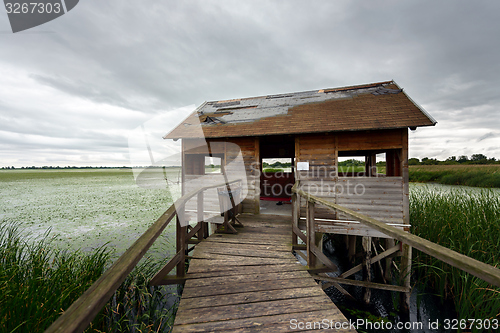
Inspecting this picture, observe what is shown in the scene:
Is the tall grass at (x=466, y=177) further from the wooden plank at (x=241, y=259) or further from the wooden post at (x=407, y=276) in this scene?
the wooden plank at (x=241, y=259)

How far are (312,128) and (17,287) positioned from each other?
6.88 metres

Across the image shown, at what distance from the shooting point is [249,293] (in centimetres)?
262

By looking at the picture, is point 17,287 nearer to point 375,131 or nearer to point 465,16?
point 375,131

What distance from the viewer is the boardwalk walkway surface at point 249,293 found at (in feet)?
6.93

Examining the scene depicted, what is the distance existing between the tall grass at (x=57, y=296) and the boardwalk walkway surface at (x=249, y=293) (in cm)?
124

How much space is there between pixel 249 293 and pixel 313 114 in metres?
6.19

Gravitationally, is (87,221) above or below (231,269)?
below

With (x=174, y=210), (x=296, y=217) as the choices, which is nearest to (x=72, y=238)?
(x=174, y=210)

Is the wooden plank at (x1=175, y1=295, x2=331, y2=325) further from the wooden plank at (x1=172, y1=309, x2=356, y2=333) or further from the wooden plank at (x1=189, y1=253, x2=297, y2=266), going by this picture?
the wooden plank at (x1=189, y1=253, x2=297, y2=266)

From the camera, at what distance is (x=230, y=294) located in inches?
103

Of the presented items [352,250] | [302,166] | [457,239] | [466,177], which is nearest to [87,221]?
[302,166]

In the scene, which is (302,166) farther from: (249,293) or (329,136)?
(249,293)

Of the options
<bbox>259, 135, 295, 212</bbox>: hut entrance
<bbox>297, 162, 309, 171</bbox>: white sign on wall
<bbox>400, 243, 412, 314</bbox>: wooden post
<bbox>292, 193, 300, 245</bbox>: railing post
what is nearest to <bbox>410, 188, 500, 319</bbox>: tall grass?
<bbox>400, 243, 412, 314</bbox>: wooden post

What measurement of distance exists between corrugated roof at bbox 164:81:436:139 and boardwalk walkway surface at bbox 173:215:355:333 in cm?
391
